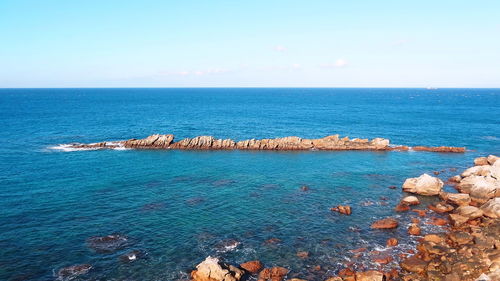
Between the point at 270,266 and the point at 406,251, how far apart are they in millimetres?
16496

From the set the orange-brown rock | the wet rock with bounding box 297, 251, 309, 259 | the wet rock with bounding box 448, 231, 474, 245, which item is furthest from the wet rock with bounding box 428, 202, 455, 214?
the orange-brown rock

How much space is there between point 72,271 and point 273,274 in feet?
68.7

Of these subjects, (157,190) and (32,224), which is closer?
(32,224)

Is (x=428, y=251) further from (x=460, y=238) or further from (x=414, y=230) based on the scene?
(x=414, y=230)

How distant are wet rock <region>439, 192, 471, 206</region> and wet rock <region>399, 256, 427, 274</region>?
2162 cm

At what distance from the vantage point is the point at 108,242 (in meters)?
40.7

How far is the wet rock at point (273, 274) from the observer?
111ft

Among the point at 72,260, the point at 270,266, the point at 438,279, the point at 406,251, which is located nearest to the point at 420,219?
the point at 406,251

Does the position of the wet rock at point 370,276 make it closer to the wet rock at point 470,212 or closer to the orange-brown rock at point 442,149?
the wet rock at point 470,212

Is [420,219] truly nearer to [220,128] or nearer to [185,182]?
[185,182]

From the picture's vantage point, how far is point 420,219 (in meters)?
48.2

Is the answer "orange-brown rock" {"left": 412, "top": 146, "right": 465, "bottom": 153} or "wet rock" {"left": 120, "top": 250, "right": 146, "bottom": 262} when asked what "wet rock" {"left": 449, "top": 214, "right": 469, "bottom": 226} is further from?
"orange-brown rock" {"left": 412, "top": 146, "right": 465, "bottom": 153}

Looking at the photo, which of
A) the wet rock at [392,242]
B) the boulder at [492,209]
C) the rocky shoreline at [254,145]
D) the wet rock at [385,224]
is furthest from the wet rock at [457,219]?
the rocky shoreline at [254,145]

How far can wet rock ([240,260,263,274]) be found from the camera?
116 feet
